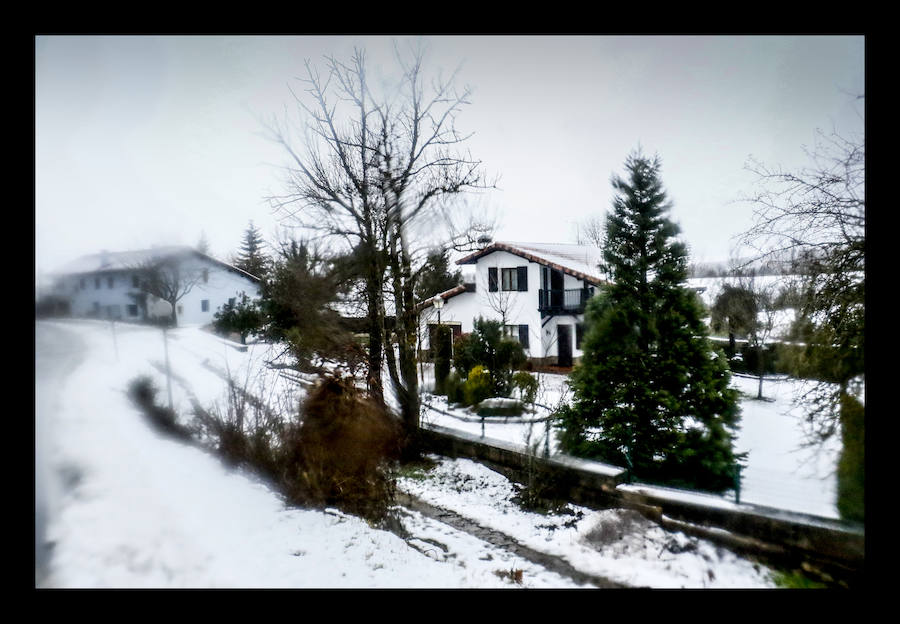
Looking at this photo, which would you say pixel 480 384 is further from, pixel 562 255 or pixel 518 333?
pixel 562 255

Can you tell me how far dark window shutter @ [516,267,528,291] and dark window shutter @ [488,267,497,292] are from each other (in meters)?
0.23

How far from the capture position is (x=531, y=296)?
3861 mm

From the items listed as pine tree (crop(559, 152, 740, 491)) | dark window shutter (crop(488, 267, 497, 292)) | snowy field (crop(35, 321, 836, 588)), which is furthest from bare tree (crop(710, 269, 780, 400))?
dark window shutter (crop(488, 267, 497, 292))

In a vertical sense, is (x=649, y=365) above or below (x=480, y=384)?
above

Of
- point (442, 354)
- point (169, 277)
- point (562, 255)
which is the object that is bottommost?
point (442, 354)

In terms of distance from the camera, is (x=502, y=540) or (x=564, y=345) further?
(x=564, y=345)

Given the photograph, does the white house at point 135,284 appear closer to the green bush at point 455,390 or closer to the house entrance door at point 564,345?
the green bush at point 455,390

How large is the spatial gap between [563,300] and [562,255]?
1.31ft

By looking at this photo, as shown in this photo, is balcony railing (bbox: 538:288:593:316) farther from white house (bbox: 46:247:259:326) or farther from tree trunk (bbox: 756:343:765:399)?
white house (bbox: 46:247:259:326)

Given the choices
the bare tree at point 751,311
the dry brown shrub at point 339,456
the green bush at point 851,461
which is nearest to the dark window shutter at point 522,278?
the bare tree at point 751,311

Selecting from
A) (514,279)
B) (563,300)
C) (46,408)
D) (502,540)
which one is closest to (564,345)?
(563,300)

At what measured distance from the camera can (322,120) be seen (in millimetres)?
3057

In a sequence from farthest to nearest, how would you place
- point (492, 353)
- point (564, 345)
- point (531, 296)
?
point (492, 353)
point (531, 296)
point (564, 345)
